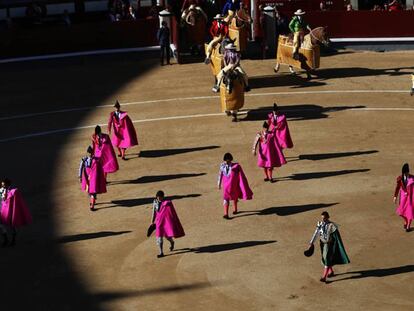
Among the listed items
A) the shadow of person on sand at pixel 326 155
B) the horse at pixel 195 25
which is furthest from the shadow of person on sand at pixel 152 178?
the horse at pixel 195 25

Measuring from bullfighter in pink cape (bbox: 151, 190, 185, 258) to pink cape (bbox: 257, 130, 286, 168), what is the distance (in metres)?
4.55

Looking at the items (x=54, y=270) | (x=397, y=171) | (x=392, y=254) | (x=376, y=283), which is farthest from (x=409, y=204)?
(x=54, y=270)

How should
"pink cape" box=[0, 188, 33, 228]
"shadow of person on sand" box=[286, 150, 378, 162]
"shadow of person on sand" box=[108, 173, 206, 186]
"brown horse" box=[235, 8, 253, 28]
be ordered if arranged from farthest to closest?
"brown horse" box=[235, 8, 253, 28] → "shadow of person on sand" box=[286, 150, 378, 162] → "shadow of person on sand" box=[108, 173, 206, 186] → "pink cape" box=[0, 188, 33, 228]

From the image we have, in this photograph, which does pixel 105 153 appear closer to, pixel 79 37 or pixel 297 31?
pixel 297 31

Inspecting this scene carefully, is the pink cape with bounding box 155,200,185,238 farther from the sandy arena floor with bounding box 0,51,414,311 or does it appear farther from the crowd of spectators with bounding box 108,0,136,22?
the crowd of spectators with bounding box 108,0,136,22

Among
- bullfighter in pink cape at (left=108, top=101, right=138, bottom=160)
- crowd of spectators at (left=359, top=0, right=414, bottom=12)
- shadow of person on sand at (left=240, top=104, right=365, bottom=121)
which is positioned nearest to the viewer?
bullfighter in pink cape at (left=108, top=101, right=138, bottom=160)

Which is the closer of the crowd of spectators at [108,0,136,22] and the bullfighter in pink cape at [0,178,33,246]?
the bullfighter in pink cape at [0,178,33,246]

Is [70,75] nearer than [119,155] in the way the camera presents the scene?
No

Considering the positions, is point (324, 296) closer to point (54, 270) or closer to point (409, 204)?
point (409, 204)

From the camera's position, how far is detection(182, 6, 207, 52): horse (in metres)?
38.6

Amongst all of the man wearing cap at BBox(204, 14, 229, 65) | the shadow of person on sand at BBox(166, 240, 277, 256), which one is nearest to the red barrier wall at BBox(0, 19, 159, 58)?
the man wearing cap at BBox(204, 14, 229, 65)

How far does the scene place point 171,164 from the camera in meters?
26.0

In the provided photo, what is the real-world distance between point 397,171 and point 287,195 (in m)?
2.86

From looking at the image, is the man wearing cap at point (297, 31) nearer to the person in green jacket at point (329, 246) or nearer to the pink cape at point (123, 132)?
the pink cape at point (123, 132)
